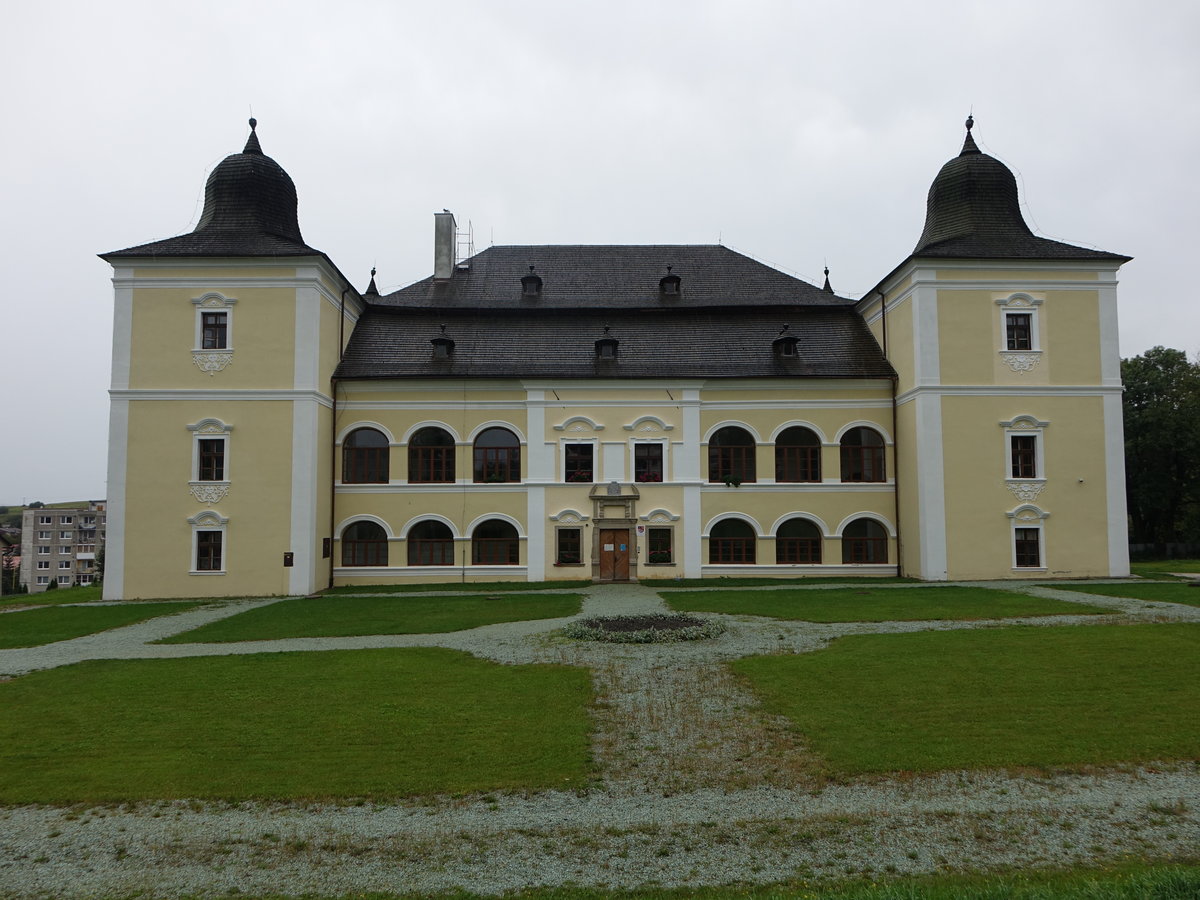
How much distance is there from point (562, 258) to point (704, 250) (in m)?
6.16

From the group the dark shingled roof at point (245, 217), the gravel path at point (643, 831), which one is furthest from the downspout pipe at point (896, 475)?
the gravel path at point (643, 831)

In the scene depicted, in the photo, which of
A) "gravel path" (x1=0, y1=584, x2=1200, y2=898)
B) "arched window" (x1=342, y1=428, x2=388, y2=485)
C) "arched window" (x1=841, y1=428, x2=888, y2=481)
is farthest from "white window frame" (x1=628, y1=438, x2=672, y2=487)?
"gravel path" (x1=0, y1=584, x2=1200, y2=898)

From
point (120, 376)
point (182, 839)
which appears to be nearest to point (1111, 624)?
point (182, 839)

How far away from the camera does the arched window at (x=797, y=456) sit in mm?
28781

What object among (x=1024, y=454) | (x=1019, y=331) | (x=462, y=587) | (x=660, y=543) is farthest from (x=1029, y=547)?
(x=462, y=587)

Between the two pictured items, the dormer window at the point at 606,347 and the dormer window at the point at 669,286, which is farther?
the dormer window at the point at 669,286

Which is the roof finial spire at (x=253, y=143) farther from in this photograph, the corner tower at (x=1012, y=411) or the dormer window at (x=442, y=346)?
the corner tower at (x=1012, y=411)

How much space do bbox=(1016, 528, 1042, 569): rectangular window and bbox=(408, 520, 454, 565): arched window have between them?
19052 mm

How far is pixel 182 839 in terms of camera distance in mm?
6551

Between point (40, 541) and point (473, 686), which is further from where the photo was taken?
point (40, 541)

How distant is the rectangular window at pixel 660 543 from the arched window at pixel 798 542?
3803mm

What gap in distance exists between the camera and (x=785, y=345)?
29375mm

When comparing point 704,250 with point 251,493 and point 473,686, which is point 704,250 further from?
point 473,686

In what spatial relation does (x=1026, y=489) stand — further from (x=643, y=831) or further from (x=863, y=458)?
(x=643, y=831)
